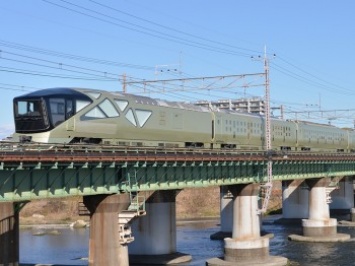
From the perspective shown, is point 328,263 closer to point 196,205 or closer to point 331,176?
point 331,176

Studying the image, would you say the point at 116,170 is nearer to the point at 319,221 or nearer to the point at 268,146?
the point at 268,146

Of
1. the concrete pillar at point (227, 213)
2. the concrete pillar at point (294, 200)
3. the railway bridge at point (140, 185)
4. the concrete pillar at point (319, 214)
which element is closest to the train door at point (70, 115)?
the railway bridge at point (140, 185)

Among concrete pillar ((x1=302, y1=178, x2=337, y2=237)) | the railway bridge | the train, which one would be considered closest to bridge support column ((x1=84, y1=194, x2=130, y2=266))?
the railway bridge

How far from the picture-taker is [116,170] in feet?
129

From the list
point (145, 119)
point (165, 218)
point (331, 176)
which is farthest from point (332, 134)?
point (145, 119)

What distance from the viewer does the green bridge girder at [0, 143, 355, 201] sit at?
104 ft

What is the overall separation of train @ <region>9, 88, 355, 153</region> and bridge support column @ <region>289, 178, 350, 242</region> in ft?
43.0

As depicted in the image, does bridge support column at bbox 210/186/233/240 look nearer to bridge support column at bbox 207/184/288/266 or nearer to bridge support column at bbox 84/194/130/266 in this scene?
bridge support column at bbox 207/184/288/266

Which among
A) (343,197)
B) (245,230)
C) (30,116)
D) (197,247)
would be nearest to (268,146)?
(245,230)

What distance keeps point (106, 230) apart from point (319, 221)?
1759 inches

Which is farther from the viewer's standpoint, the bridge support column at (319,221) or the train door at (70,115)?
the bridge support column at (319,221)

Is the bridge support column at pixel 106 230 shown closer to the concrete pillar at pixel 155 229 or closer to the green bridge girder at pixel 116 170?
the green bridge girder at pixel 116 170

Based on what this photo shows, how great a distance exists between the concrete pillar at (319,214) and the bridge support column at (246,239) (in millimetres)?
20049

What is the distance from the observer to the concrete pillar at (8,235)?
126ft
